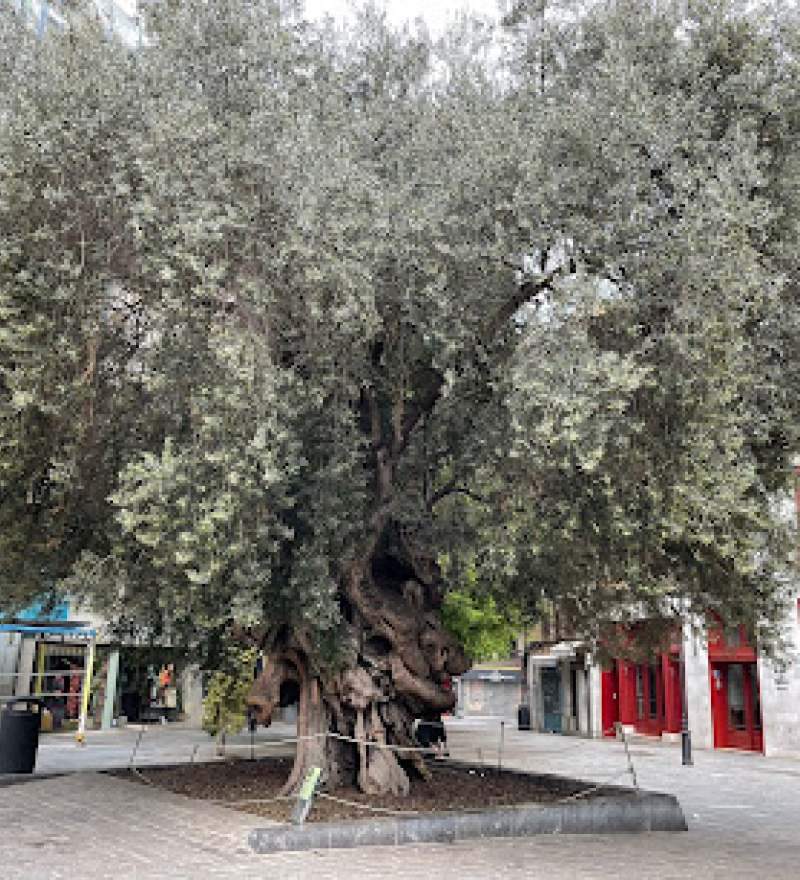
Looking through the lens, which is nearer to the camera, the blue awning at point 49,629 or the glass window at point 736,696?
the blue awning at point 49,629

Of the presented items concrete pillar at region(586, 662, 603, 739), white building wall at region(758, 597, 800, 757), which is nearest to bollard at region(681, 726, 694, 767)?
white building wall at region(758, 597, 800, 757)

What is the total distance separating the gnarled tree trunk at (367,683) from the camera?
11.6 metres

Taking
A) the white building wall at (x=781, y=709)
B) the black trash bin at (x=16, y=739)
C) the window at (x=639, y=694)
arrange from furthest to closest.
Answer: the window at (x=639, y=694), the white building wall at (x=781, y=709), the black trash bin at (x=16, y=739)

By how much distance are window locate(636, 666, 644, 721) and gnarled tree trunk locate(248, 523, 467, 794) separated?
2342cm

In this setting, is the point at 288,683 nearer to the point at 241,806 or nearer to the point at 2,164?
the point at 241,806

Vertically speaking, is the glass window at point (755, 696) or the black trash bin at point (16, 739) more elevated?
the glass window at point (755, 696)

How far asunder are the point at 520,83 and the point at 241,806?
36.0ft

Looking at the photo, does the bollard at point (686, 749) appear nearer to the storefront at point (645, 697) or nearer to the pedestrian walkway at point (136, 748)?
the storefront at point (645, 697)

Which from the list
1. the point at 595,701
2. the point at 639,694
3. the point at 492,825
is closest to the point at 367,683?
the point at 492,825

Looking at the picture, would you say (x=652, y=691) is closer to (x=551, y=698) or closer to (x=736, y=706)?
(x=736, y=706)

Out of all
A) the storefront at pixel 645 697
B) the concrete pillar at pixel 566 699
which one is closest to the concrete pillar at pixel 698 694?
the storefront at pixel 645 697

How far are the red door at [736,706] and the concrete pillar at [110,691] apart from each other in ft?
68.1

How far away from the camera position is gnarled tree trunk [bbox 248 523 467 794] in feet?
38.2

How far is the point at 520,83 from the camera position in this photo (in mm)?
11492
